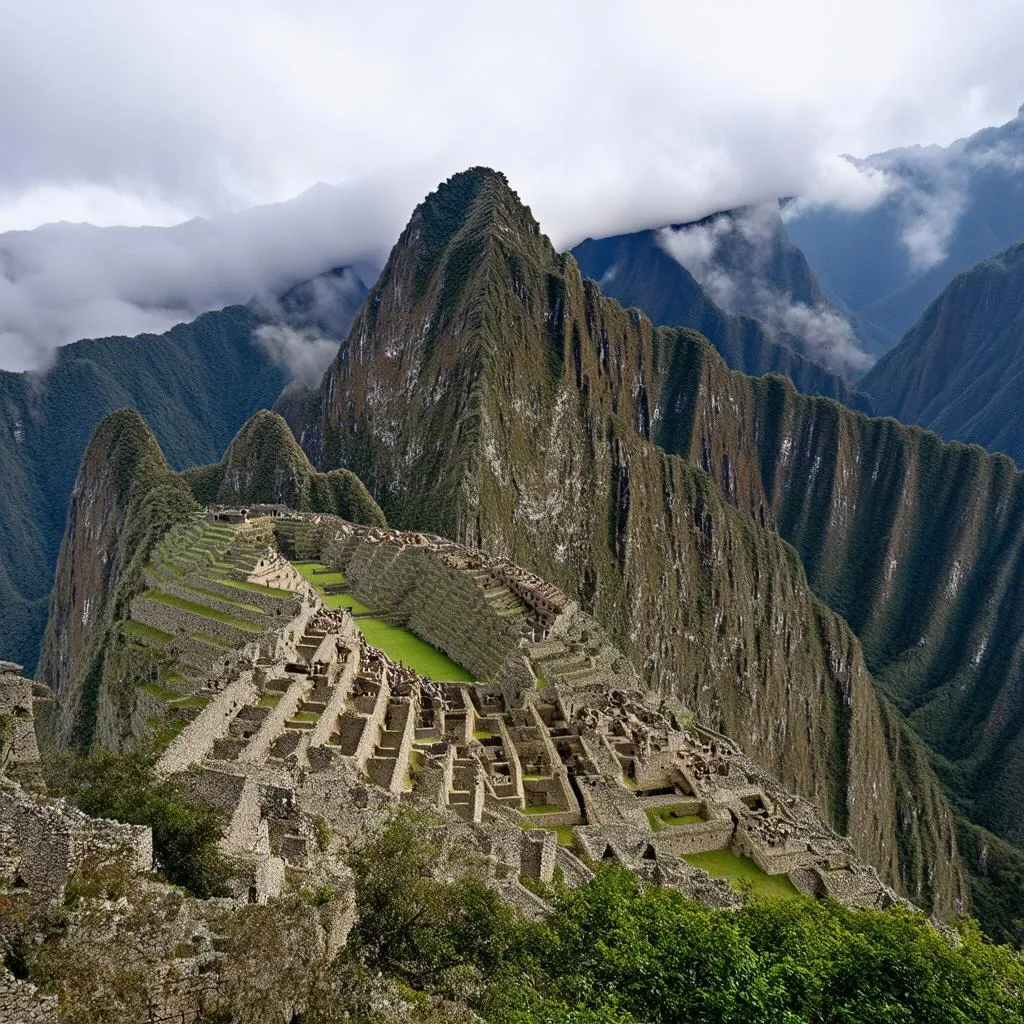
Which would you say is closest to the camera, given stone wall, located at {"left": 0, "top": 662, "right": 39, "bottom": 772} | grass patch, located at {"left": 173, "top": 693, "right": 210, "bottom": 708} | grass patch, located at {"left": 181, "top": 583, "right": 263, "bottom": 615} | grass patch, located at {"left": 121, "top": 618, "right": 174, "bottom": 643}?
stone wall, located at {"left": 0, "top": 662, "right": 39, "bottom": 772}

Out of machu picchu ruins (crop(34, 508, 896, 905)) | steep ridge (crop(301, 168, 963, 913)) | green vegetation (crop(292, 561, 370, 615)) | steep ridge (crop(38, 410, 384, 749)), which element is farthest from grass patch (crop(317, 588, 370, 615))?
steep ridge (crop(301, 168, 963, 913))

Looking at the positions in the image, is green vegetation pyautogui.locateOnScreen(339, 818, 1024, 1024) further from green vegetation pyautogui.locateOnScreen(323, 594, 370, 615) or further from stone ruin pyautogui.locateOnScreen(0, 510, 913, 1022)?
green vegetation pyautogui.locateOnScreen(323, 594, 370, 615)

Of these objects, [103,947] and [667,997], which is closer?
[103,947]

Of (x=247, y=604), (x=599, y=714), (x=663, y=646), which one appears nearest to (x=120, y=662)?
(x=247, y=604)

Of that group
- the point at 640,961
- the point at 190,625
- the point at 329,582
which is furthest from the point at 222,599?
the point at 640,961

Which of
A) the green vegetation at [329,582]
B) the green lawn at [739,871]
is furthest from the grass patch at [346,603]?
the green lawn at [739,871]

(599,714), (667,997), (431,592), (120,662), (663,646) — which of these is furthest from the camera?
(663,646)

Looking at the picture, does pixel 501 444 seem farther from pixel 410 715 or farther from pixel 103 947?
pixel 103 947

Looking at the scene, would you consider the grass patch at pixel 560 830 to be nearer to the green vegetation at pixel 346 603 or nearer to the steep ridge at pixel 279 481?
the green vegetation at pixel 346 603
